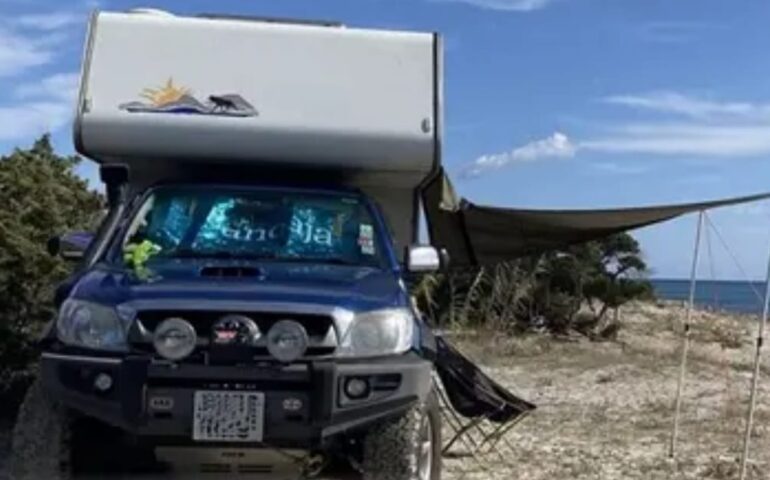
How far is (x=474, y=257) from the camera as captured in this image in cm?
1165

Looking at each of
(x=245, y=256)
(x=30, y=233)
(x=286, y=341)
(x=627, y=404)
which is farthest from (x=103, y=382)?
(x=627, y=404)

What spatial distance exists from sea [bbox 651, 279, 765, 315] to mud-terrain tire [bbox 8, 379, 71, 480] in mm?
5354

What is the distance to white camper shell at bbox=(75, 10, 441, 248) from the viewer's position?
26.0 ft

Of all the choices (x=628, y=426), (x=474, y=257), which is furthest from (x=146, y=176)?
(x=628, y=426)

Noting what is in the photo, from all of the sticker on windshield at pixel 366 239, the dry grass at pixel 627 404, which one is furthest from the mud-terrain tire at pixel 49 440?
the dry grass at pixel 627 404

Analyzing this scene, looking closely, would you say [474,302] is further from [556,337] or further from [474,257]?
[474,257]

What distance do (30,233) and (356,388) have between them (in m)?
5.27

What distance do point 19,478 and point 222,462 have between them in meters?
1.04

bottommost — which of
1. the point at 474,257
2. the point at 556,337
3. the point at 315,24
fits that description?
the point at 556,337

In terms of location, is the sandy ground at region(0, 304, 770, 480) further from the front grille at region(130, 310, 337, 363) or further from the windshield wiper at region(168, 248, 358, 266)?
the front grille at region(130, 310, 337, 363)

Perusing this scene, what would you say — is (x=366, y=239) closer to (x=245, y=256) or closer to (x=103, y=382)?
(x=245, y=256)

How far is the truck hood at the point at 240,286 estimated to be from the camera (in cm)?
630

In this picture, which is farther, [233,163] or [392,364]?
[233,163]

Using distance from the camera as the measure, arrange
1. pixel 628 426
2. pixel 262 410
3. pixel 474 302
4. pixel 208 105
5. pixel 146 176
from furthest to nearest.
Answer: pixel 474 302, pixel 628 426, pixel 146 176, pixel 208 105, pixel 262 410
